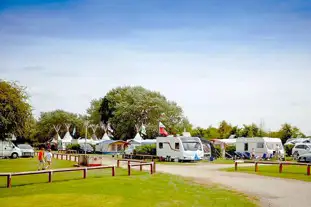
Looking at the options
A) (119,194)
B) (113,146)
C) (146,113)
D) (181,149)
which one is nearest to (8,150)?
(113,146)

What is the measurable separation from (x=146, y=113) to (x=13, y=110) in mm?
35485

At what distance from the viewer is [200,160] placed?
122ft

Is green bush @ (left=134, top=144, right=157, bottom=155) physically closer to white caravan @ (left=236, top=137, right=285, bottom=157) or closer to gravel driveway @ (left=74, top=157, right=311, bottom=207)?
white caravan @ (left=236, top=137, right=285, bottom=157)

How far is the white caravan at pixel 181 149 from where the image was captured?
34.9 meters

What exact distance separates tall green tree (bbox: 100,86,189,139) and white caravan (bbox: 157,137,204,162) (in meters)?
28.5

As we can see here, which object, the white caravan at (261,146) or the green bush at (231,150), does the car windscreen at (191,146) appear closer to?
the white caravan at (261,146)

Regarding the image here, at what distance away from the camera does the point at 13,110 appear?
35844 mm

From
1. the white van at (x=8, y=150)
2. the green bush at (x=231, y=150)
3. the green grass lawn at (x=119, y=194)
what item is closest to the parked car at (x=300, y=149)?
the green bush at (x=231, y=150)

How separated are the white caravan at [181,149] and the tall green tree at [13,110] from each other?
14708mm

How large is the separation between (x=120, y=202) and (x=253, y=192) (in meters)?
5.97

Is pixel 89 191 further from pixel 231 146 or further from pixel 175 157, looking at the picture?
pixel 231 146

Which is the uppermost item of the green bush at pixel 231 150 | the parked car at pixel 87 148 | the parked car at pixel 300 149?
the parked car at pixel 300 149

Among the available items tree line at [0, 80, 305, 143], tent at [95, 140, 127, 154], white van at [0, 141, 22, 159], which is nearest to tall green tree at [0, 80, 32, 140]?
tree line at [0, 80, 305, 143]

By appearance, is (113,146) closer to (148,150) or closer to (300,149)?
(148,150)
